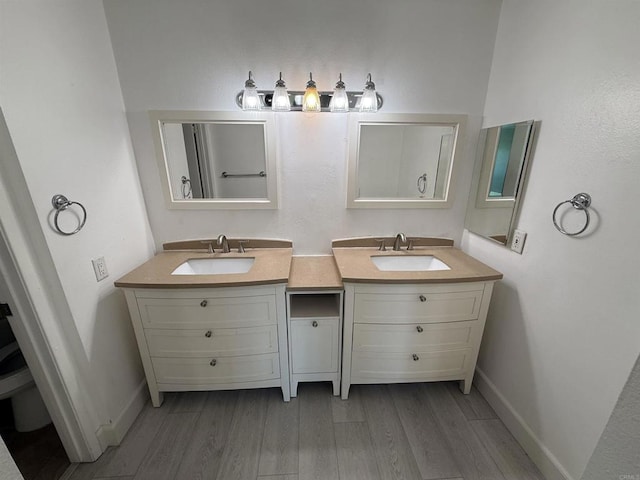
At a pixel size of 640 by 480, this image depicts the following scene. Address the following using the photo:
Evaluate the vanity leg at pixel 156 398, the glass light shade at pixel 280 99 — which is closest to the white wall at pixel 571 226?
the glass light shade at pixel 280 99

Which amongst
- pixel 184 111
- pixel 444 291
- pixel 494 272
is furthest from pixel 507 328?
pixel 184 111

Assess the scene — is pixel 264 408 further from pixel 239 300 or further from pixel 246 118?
pixel 246 118

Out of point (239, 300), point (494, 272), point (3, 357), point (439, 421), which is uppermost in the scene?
point (494, 272)

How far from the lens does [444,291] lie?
1.42m

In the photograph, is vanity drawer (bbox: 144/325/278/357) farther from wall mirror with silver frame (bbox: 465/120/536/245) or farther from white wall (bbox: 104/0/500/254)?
wall mirror with silver frame (bbox: 465/120/536/245)

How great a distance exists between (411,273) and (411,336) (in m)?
0.38

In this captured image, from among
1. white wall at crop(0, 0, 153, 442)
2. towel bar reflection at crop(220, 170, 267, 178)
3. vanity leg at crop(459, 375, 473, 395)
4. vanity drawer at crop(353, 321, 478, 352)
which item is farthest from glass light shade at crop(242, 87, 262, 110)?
vanity leg at crop(459, 375, 473, 395)

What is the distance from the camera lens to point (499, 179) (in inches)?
59.7

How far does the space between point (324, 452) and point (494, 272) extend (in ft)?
4.33

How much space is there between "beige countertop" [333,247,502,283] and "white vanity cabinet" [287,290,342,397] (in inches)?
6.5

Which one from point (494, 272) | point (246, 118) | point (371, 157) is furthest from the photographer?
point (371, 157)

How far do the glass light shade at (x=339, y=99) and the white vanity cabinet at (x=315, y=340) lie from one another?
105cm

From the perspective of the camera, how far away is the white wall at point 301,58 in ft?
4.73

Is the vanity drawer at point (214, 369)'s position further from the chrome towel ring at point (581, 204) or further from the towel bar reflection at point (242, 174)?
the chrome towel ring at point (581, 204)
